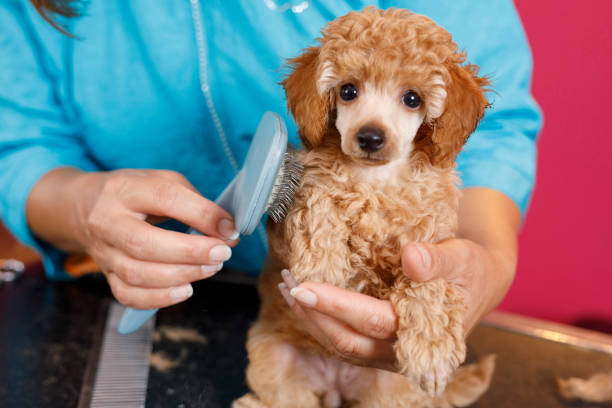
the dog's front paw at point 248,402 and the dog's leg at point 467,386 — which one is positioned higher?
the dog's leg at point 467,386

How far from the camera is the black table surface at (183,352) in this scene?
65 centimetres

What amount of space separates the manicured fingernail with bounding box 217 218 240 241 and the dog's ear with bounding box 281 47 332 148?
0.12 metres

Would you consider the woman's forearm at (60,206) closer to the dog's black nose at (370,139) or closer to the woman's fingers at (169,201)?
the woman's fingers at (169,201)

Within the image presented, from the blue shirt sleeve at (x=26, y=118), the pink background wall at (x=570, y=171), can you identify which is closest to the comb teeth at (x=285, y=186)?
the pink background wall at (x=570, y=171)

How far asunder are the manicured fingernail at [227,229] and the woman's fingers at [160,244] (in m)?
0.02

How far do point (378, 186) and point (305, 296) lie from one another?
0.14m

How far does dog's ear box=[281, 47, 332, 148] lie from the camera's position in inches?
18.5

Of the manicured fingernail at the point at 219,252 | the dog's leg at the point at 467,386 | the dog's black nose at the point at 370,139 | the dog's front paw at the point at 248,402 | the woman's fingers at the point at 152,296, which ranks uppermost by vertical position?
the dog's black nose at the point at 370,139

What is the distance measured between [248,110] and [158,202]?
0.18 m

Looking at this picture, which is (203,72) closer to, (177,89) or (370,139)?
(177,89)

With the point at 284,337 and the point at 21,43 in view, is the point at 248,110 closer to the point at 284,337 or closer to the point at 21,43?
the point at 284,337

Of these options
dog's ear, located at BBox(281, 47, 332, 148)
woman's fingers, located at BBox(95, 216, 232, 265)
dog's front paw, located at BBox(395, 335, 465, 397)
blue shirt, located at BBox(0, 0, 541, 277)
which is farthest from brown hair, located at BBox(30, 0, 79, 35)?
dog's front paw, located at BBox(395, 335, 465, 397)

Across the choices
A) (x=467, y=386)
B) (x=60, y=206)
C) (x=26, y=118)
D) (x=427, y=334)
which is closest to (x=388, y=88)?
(x=427, y=334)

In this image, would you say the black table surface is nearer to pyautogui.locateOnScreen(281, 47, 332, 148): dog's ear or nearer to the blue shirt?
the blue shirt
